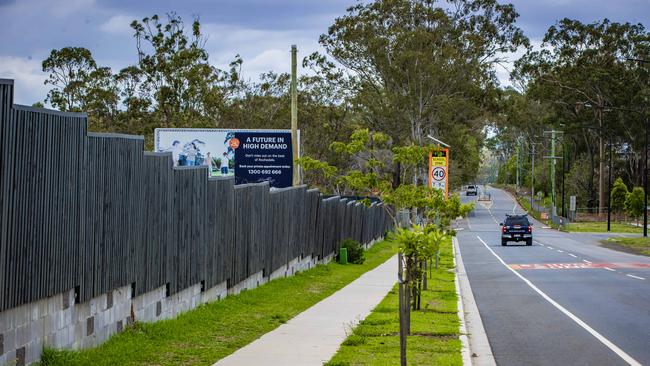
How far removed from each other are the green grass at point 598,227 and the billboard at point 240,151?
46.6m

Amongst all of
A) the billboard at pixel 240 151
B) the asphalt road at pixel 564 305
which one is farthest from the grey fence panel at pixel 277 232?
the billboard at pixel 240 151

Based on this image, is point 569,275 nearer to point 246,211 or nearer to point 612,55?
point 246,211

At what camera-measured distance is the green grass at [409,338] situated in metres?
12.5

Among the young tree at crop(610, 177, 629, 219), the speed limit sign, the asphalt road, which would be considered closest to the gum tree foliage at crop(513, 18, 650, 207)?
the young tree at crop(610, 177, 629, 219)

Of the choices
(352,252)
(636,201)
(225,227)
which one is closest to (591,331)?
(225,227)

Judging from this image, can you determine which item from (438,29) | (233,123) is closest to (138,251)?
(233,123)

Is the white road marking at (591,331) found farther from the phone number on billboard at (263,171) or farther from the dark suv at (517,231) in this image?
the dark suv at (517,231)

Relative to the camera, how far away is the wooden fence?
9.62m

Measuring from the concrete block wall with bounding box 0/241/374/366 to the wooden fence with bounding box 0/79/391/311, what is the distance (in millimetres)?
148

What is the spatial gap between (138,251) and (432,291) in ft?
42.0

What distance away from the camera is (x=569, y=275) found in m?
31.5

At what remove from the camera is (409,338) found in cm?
1496

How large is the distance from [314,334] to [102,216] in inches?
166

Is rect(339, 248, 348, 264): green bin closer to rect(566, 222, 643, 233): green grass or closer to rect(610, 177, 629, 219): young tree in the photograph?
rect(566, 222, 643, 233): green grass
